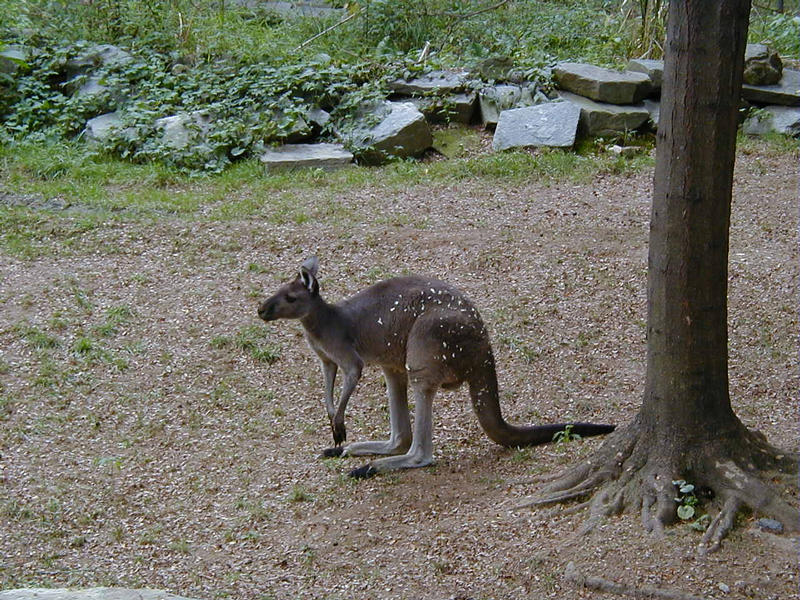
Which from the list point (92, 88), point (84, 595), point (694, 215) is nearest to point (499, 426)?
point (694, 215)

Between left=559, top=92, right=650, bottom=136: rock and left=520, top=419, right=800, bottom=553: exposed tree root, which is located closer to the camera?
left=520, top=419, right=800, bottom=553: exposed tree root

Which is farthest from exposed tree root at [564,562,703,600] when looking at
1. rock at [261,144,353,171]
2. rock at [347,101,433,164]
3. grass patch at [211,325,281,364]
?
rock at [347,101,433,164]

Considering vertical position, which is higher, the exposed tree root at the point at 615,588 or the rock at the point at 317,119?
the rock at the point at 317,119

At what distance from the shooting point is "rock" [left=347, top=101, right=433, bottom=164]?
10.0 metres

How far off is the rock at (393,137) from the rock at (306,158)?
0.63 ft

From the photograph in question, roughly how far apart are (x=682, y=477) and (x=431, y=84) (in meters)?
7.74

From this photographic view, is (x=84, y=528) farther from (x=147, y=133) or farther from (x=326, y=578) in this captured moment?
(x=147, y=133)

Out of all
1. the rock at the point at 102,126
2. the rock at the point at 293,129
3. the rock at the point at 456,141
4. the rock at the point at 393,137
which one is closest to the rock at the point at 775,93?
the rock at the point at 456,141

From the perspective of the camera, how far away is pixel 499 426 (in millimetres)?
5020

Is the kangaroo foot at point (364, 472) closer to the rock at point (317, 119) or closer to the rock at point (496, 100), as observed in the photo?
the rock at point (317, 119)

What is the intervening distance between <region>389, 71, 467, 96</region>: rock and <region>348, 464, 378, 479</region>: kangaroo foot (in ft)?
22.0

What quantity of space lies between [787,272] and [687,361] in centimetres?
363

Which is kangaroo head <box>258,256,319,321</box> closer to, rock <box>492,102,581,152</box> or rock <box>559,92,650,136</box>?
rock <box>492,102,581,152</box>

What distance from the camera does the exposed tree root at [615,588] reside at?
3.56 metres
